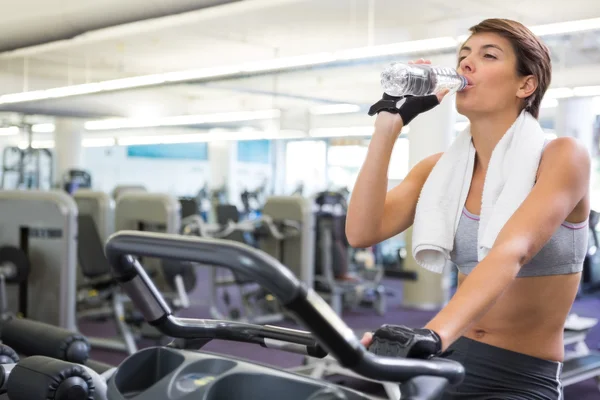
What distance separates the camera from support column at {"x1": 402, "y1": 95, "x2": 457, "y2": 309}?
7.02m

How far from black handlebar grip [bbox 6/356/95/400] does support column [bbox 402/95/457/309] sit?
6.03 meters

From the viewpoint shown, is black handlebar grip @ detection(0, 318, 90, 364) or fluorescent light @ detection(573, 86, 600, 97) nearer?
black handlebar grip @ detection(0, 318, 90, 364)

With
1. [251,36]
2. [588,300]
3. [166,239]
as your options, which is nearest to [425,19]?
[251,36]

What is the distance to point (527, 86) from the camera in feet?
3.88

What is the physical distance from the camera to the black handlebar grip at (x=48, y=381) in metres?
1.06

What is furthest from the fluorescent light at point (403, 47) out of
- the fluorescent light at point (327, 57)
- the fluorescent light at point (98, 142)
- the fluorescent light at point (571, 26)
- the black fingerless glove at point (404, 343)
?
the fluorescent light at point (98, 142)

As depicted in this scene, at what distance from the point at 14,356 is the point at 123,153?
19.2m

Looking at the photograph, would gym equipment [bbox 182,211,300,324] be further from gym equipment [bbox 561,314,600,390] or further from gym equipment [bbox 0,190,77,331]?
gym equipment [bbox 561,314,600,390]

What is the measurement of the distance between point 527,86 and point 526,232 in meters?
0.31

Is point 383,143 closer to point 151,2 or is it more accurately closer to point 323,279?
point 323,279

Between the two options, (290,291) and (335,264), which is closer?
(290,291)

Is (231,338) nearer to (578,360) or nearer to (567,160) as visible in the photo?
(567,160)

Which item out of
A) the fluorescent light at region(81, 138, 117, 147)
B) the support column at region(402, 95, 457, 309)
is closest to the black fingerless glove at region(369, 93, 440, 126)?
the support column at region(402, 95, 457, 309)

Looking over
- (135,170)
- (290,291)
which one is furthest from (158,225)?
(135,170)
